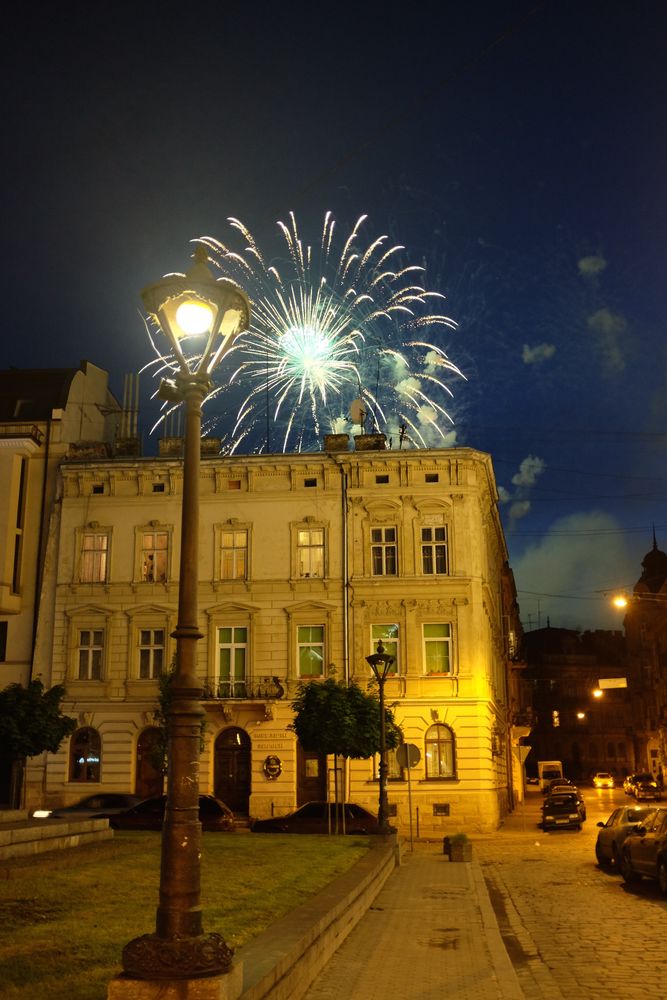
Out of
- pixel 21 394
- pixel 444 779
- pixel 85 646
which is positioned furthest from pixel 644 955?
pixel 21 394

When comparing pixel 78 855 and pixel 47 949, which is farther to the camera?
pixel 78 855

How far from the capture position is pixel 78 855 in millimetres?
17188

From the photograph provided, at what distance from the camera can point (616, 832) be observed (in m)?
23.5

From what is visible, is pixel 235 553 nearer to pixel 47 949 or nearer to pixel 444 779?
pixel 444 779

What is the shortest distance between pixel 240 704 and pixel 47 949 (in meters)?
31.0

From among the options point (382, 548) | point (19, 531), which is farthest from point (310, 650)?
point (19, 531)

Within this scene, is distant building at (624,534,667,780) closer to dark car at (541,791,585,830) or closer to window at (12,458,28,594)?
dark car at (541,791,585,830)

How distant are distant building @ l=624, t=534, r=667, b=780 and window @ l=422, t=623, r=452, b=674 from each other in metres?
54.8

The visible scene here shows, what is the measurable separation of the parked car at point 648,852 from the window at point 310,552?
21664 millimetres

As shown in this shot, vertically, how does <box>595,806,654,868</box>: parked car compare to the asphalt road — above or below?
above

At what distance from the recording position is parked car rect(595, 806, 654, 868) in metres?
22.9

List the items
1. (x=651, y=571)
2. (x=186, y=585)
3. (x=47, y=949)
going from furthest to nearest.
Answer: (x=651, y=571) < (x=47, y=949) < (x=186, y=585)

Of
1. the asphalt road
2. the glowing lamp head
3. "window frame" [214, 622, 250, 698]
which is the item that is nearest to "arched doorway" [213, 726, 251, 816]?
"window frame" [214, 622, 250, 698]

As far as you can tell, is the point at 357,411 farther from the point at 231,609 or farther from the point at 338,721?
the point at 338,721
